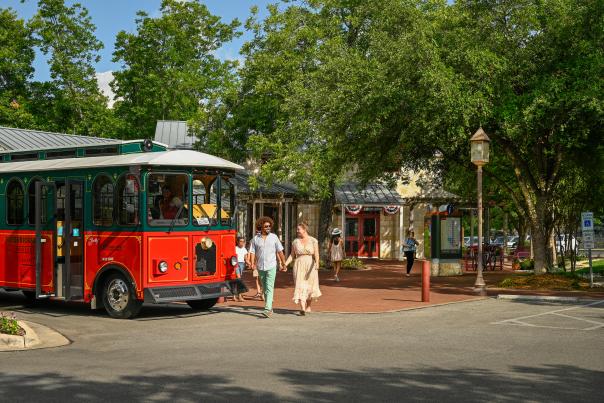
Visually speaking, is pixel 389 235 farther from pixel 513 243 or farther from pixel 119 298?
pixel 119 298

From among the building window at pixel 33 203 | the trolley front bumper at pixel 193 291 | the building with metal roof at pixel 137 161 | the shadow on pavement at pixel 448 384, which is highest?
the building with metal roof at pixel 137 161

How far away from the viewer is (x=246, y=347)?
38.2 feet

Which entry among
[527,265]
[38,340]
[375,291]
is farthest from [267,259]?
[527,265]

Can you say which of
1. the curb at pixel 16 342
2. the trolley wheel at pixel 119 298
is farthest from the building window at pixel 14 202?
the curb at pixel 16 342

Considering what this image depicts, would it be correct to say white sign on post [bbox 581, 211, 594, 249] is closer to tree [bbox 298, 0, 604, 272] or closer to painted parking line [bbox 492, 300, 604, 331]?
tree [bbox 298, 0, 604, 272]

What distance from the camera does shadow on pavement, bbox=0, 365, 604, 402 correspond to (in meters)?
8.03

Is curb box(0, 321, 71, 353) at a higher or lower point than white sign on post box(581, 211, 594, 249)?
lower

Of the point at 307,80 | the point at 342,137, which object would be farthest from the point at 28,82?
the point at 342,137

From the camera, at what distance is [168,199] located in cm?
1534

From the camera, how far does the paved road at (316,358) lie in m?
8.31

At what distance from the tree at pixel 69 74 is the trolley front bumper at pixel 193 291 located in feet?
119

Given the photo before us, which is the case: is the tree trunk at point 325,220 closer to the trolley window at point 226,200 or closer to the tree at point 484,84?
the tree at point 484,84

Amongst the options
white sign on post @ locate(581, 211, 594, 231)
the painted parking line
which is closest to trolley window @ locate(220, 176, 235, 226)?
the painted parking line

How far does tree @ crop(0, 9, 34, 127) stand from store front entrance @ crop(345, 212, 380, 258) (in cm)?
2034
